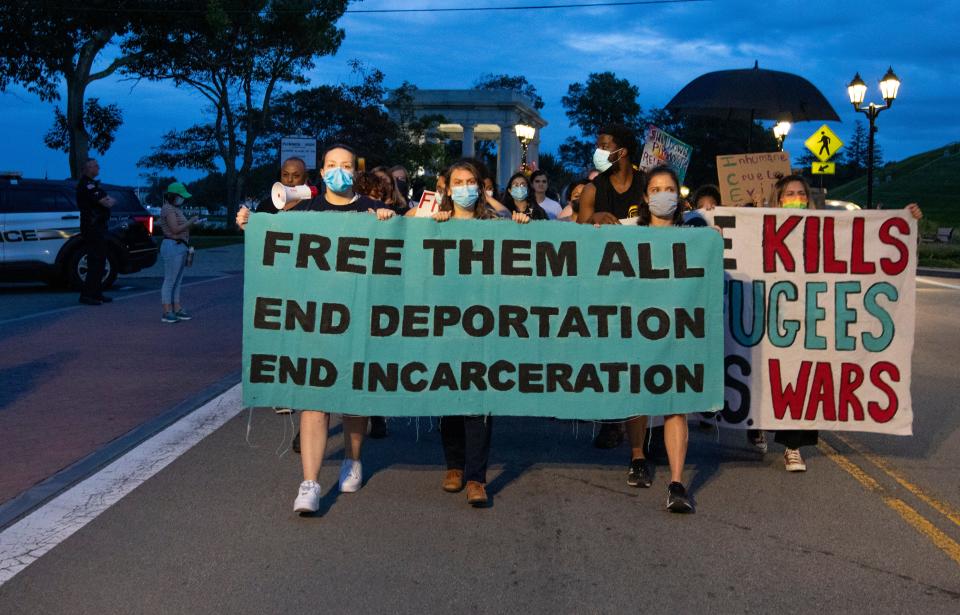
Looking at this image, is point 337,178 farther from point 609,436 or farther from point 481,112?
point 481,112

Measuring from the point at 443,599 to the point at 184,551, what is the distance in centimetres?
130

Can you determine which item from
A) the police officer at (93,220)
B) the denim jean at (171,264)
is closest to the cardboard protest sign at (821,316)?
the denim jean at (171,264)

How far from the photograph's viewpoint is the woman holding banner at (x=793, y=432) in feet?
21.7

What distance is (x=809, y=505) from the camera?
583 cm

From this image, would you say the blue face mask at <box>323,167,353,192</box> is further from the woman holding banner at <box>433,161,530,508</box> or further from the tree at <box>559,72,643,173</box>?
the tree at <box>559,72,643,173</box>

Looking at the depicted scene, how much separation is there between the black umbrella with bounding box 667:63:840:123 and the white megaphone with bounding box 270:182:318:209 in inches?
283

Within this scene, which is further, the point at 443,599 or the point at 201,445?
the point at 201,445

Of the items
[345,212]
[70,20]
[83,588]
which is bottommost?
[83,588]

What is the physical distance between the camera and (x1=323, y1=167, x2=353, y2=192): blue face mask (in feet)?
19.5

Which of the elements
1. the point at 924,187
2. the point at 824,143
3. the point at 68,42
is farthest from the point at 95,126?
the point at 924,187

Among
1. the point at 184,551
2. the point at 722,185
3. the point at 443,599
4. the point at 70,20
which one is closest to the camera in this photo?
the point at 443,599

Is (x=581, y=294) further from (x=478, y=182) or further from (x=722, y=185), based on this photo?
(x=722, y=185)

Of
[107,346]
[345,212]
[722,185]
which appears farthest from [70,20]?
[345,212]

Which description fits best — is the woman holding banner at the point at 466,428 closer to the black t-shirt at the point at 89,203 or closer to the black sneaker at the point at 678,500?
the black sneaker at the point at 678,500
